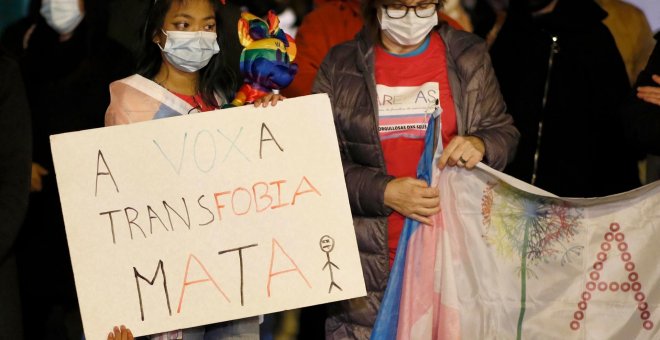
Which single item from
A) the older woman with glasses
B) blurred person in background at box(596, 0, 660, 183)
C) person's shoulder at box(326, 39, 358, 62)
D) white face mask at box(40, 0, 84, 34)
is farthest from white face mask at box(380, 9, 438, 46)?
white face mask at box(40, 0, 84, 34)

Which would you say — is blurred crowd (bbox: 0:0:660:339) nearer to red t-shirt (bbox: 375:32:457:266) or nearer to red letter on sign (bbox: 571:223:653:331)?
red t-shirt (bbox: 375:32:457:266)

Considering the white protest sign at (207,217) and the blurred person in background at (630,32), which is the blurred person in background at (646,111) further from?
the white protest sign at (207,217)

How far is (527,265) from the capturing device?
3.46m

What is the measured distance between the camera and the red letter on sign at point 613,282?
3383mm

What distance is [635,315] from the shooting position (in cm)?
338

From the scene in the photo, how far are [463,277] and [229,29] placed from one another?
1602 mm

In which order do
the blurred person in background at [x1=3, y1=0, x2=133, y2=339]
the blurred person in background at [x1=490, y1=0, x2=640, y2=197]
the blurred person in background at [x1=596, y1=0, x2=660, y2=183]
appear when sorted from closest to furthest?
the blurred person in background at [x1=490, y1=0, x2=640, y2=197]
the blurred person in background at [x1=596, y1=0, x2=660, y2=183]
the blurred person in background at [x1=3, y1=0, x2=133, y2=339]

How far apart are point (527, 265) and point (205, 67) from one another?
3.95 feet

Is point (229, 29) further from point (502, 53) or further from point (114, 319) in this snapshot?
point (114, 319)

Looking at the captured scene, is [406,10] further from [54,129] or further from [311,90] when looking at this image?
[54,129]

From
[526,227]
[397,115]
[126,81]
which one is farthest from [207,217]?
[526,227]

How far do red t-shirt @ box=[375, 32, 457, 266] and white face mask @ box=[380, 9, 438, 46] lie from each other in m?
0.06

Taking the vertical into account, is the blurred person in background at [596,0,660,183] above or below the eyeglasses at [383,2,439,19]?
below

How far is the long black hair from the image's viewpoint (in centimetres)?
353
